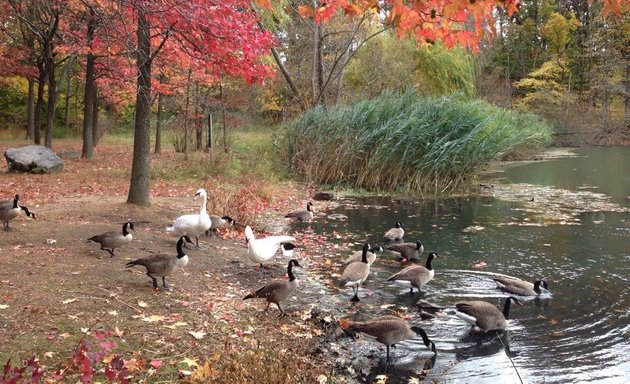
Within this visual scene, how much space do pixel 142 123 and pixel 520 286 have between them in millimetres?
7428

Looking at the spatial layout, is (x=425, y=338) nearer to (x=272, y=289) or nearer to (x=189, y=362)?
(x=272, y=289)

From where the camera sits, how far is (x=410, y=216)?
15797 millimetres

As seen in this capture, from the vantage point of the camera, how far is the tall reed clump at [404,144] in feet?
64.1

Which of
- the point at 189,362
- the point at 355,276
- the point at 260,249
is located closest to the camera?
the point at 189,362

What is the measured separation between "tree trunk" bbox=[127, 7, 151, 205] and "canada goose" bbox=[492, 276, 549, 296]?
688cm

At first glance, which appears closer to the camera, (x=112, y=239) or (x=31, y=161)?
(x=112, y=239)

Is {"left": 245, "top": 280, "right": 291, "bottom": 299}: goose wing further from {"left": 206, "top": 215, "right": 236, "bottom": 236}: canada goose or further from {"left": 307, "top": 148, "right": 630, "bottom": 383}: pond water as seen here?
{"left": 206, "top": 215, "right": 236, "bottom": 236}: canada goose

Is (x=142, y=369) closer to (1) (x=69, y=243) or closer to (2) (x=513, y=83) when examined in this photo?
(1) (x=69, y=243)

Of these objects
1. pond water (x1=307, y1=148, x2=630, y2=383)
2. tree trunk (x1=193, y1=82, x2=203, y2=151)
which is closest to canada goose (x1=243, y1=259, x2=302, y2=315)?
pond water (x1=307, y1=148, x2=630, y2=383)

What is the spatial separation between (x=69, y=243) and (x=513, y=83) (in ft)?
179

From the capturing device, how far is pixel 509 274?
9961 mm

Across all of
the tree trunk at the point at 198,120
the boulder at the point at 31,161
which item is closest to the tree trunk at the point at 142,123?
the boulder at the point at 31,161

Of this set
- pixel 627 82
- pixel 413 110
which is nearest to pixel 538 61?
pixel 627 82

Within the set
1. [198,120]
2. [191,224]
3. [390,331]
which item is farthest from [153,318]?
[198,120]
